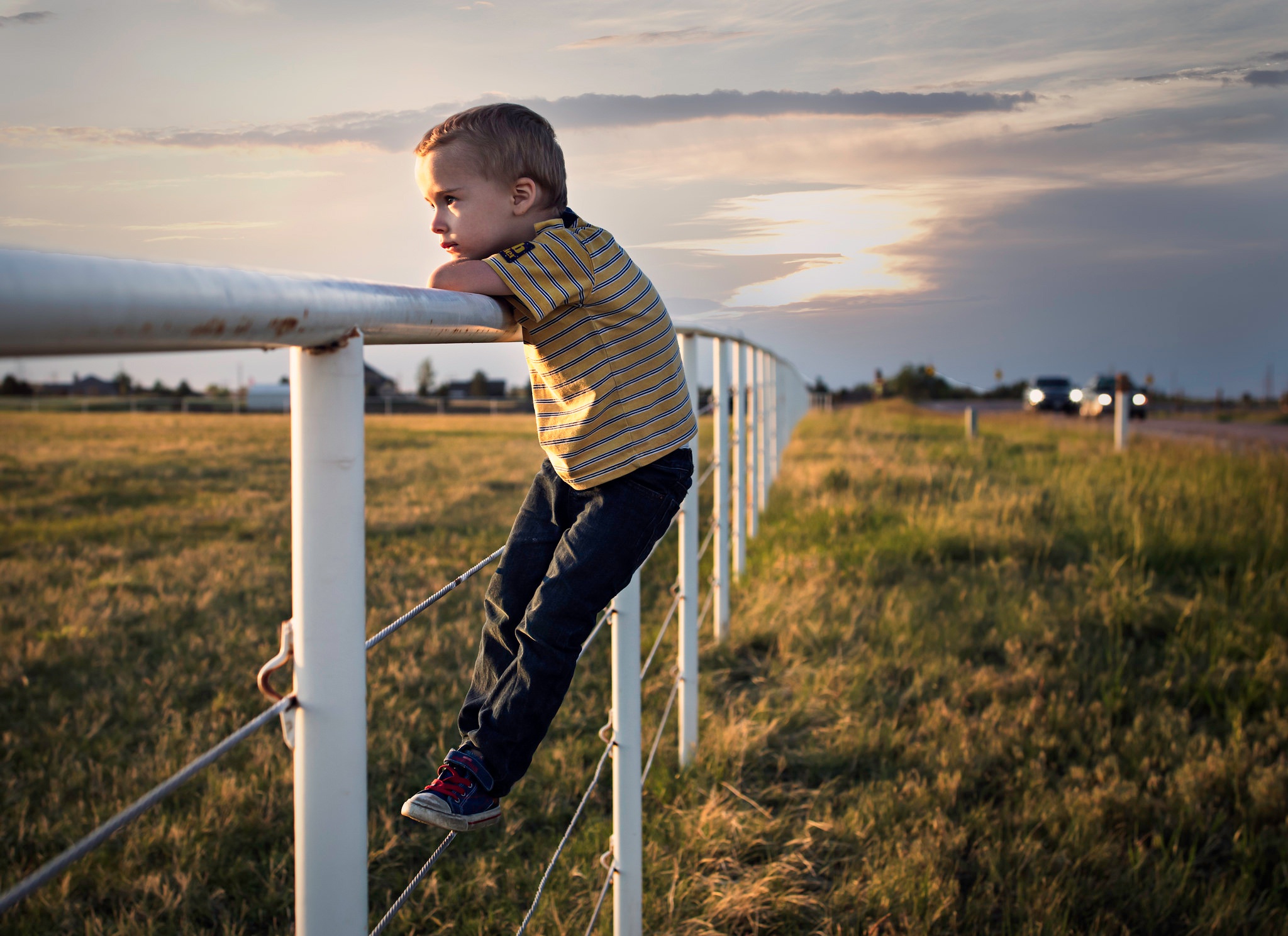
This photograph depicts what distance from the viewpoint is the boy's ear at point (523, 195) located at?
144cm

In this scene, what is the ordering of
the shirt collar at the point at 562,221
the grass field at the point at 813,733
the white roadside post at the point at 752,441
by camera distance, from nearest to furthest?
the shirt collar at the point at 562,221 → the grass field at the point at 813,733 → the white roadside post at the point at 752,441

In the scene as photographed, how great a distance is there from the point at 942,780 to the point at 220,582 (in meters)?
4.08

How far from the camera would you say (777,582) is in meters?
4.73

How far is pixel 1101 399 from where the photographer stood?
27.1m

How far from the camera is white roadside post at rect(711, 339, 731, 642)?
407 cm

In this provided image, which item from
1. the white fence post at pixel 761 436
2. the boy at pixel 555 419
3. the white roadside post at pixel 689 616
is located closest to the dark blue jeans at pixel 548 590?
the boy at pixel 555 419

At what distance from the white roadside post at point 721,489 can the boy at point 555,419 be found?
8.20 ft

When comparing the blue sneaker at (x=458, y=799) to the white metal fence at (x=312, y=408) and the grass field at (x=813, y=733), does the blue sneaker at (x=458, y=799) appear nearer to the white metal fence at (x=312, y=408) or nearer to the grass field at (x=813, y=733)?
the white metal fence at (x=312, y=408)

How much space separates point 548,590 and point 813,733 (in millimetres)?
2065

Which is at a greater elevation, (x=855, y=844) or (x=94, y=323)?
(x=94, y=323)

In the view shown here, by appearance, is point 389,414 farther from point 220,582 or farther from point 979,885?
point 979,885

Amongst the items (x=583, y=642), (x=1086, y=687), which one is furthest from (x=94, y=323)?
(x=1086, y=687)

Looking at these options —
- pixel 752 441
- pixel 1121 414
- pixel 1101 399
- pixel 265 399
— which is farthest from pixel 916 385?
pixel 752 441

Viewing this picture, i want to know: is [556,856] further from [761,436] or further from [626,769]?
[761,436]
